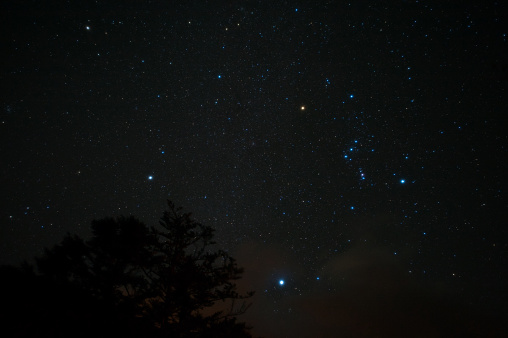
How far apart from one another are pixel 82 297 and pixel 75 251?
2.05 metres

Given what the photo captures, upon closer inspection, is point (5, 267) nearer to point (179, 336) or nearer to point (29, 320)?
point (29, 320)

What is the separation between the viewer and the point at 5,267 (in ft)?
26.1

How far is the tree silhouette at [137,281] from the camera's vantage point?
7004 millimetres

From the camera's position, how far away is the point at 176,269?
324 inches

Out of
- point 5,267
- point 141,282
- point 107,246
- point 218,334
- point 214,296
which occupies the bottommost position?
point 218,334

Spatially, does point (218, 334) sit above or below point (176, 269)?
below

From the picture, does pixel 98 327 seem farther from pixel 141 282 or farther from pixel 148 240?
pixel 148 240

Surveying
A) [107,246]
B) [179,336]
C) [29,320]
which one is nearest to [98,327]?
[29,320]

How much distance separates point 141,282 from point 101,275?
5.64 ft

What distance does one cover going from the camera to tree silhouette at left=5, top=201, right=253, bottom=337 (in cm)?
700

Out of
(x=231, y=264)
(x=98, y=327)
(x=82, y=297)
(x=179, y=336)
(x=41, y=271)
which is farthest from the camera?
(x=41, y=271)

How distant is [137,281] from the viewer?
827 cm

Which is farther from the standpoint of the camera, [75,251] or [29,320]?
[75,251]

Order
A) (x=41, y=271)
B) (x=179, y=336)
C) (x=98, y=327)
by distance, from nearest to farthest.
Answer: (x=98, y=327)
(x=179, y=336)
(x=41, y=271)
